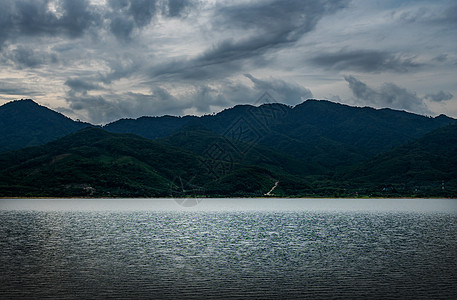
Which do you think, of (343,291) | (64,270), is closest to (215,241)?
(64,270)

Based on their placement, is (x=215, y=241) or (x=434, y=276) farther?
(x=215, y=241)

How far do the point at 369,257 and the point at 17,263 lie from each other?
57438 mm

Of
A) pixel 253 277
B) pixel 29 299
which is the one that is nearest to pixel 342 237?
pixel 253 277

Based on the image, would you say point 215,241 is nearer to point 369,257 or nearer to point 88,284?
point 369,257

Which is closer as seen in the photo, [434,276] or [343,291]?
[343,291]

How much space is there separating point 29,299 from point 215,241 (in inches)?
2052

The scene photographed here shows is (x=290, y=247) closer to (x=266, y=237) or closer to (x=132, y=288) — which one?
(x=266, y=237)

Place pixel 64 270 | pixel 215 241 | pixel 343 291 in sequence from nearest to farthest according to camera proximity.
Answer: pixel 343 291
pixel 64 270
pixel 215 241

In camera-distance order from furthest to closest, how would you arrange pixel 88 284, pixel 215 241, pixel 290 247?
pixel 215 241 → pixel 290 247 → pixel 88 284

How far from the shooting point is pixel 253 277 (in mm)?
52344

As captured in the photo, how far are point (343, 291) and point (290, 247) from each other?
35253 millimetres

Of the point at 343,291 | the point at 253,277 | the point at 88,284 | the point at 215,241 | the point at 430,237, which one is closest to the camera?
the point at 343,291

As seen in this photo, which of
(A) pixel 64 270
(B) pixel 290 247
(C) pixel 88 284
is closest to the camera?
(C) pixel 88 284

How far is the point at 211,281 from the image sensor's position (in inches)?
1969
